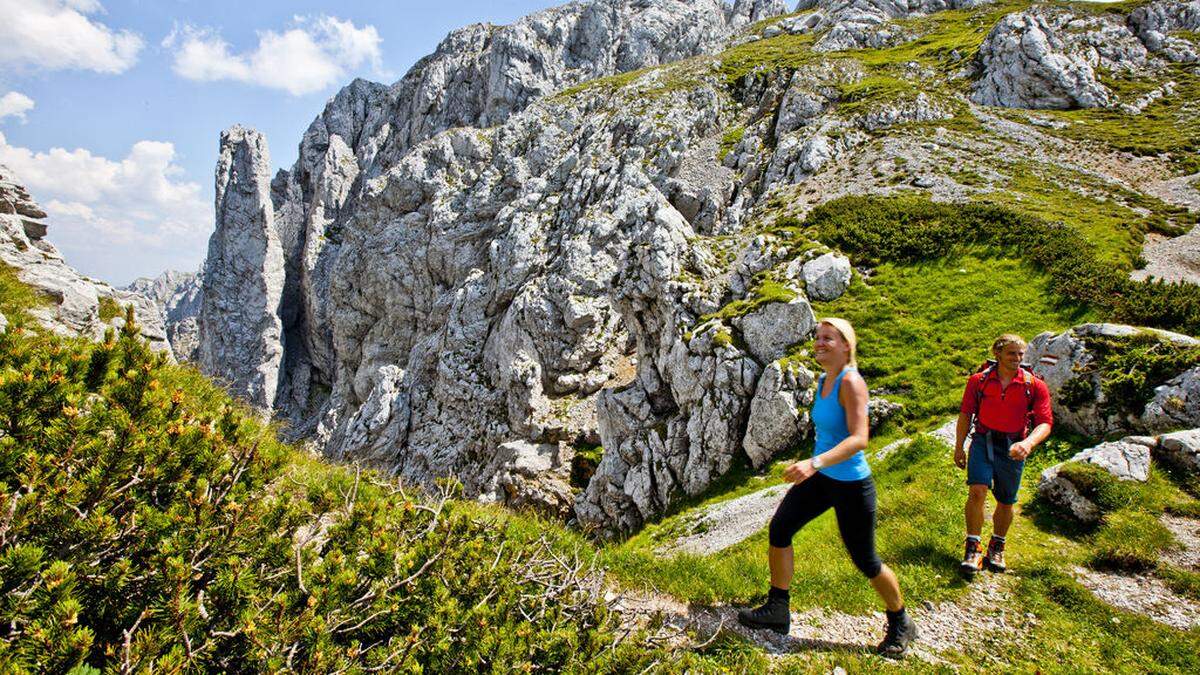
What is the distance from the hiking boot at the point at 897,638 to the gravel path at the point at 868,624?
0.61 ft

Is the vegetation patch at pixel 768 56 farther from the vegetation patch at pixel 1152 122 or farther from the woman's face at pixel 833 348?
the woman's face at pixel 833 348

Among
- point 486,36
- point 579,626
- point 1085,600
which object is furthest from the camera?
point 486,36

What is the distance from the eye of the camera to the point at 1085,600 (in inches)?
254

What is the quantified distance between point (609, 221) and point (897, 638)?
128 feet

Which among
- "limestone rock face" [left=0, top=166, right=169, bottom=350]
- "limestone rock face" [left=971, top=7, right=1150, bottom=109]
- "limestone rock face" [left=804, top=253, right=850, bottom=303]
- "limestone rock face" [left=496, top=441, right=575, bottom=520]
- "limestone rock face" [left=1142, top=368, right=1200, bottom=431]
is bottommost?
"limestone rock face" [left=496, top=441, right=575, bottom=520]

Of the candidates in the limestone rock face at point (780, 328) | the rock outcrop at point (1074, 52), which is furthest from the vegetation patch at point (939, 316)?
the rock outcrop at point (1074, 52)

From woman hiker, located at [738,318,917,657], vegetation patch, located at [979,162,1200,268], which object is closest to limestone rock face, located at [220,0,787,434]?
vegetation patch, located at [979,162,1200,268]

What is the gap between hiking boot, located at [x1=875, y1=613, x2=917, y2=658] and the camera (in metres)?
5.52

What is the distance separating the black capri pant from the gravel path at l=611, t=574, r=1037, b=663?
4.05ft

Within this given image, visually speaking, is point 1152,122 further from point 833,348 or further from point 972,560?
point 833,348

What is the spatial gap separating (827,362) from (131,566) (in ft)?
19.3

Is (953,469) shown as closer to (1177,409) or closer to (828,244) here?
(1177,409)

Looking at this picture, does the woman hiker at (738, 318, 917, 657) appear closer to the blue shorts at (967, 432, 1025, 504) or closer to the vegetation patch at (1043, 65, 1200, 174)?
the blue shorts at (967, 432, 1025, 504)

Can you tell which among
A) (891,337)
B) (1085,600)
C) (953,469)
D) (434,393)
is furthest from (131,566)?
(434,393)
